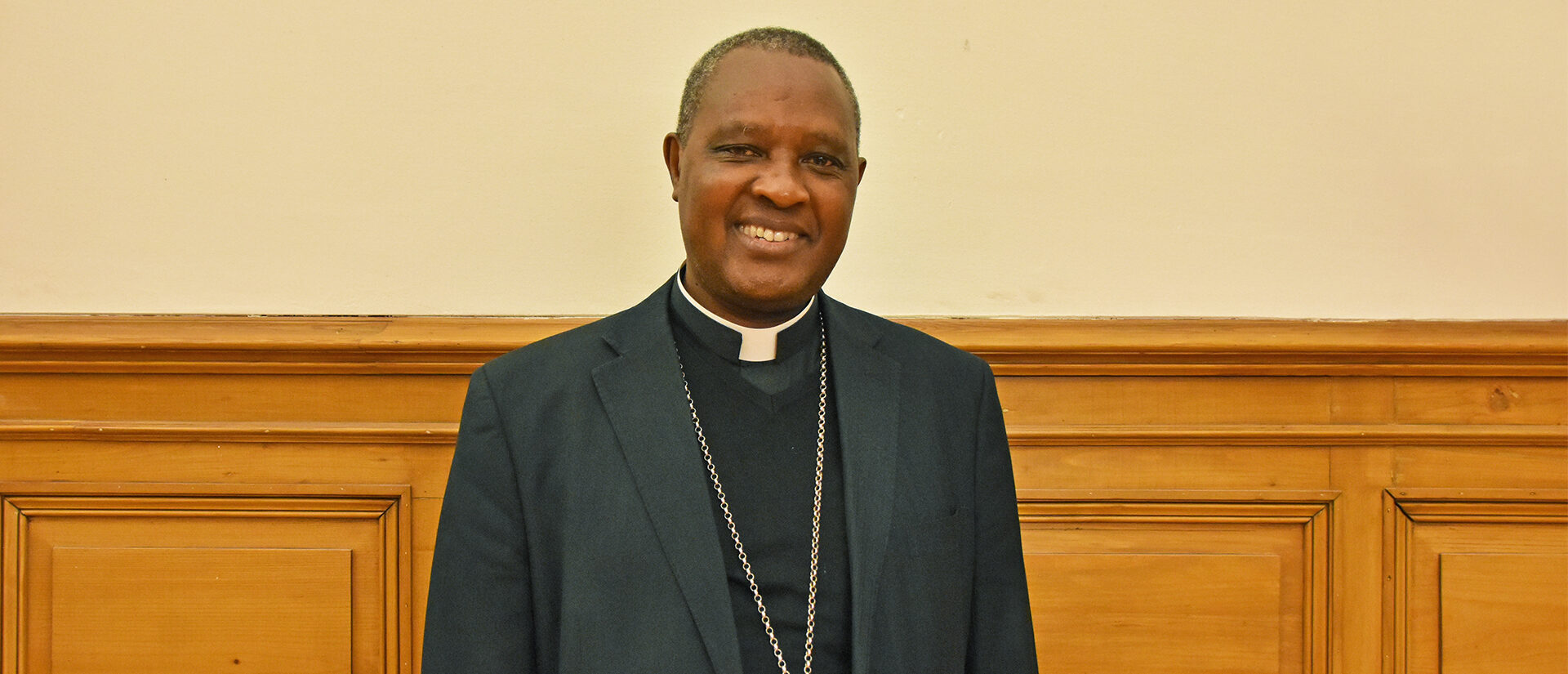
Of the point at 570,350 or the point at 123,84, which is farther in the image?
the point at 123,84

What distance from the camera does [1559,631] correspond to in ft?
6.72

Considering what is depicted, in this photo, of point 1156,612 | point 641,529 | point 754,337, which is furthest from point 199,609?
point 1156,612

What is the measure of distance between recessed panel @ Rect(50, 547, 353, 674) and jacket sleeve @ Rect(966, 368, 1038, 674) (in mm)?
1288

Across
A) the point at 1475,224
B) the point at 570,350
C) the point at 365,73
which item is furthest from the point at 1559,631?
the point at 365,73

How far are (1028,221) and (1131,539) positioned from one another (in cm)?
68

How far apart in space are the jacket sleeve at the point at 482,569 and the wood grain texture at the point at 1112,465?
71cm

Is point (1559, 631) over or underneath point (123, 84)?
underneath

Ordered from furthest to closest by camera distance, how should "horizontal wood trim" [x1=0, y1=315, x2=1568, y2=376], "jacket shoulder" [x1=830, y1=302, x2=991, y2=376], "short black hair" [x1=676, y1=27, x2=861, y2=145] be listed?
"horizontal wood trim" [x1=0, y1=315, x2=1568, y2=376]
"jacket shoulder" [x1=830, y1=302, x2=991, y2=376]
"short black hair" [x1=676, y1=27, x2=861, y2=145]

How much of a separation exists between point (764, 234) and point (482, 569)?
553 mm

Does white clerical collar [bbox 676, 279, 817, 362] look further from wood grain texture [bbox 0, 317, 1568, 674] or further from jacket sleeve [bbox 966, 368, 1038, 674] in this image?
wood grain texture [bbox 0, 317, 1568, 674]

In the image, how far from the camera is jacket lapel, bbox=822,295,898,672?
1.24 metres

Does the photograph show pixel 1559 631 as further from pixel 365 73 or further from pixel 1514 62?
pixel 365 73

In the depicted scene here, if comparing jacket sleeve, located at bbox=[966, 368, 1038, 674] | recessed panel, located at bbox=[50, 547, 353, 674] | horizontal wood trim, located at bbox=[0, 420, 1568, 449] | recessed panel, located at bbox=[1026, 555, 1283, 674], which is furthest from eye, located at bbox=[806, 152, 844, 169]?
recessed panel, located at bbox=[50, 547, 353, 674]

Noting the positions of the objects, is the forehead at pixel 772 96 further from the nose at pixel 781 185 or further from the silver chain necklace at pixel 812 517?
the silver chain necklace at pixel 812 517
